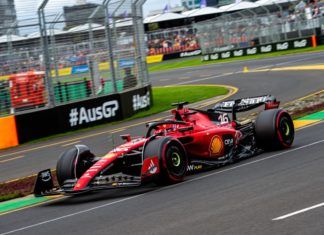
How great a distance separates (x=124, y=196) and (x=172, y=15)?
6022 cm

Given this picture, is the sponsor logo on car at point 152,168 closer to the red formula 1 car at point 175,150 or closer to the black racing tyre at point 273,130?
the red formula 1 car at point 175,150

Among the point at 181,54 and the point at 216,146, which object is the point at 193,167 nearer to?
the point at 216,146

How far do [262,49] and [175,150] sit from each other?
39012 mm

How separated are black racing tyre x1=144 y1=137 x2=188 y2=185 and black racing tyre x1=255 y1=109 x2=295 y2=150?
6.37 feet

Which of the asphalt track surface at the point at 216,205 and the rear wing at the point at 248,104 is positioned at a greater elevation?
the rear wing at the point at 248,104

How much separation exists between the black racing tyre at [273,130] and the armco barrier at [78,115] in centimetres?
986

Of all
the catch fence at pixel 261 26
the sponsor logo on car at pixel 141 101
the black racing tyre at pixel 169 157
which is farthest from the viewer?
the catch fence at pixel 261 26

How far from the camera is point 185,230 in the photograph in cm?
771

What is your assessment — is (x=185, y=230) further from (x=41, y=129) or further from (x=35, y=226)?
(x=41, y=129)

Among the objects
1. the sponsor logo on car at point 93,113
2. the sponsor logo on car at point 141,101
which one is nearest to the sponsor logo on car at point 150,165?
the sponsor logo on car at point 93,113

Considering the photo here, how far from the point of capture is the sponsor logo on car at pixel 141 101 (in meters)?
24.5

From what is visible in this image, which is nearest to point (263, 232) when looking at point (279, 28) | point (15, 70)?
point (15, 70)

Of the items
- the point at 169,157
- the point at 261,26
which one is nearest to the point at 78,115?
the point at 169,157

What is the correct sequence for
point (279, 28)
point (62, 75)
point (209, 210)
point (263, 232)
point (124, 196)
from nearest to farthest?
point (263, 232), point (209, 210), point (124, 196), point (62, 75), point (279, 28)
